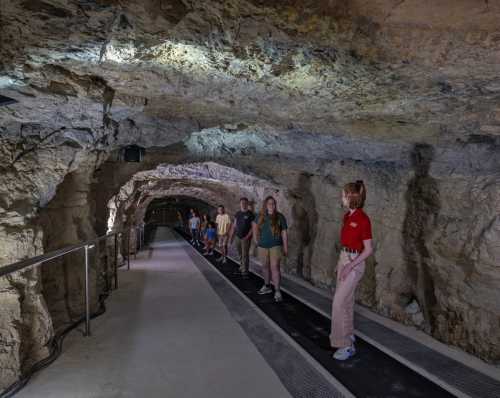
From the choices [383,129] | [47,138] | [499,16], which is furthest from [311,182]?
[499,16]

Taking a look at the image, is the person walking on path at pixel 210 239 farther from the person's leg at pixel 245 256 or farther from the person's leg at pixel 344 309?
the person's leg at pixel 344 309

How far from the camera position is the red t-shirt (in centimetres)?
339

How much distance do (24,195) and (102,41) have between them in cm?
234

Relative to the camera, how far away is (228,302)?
5383mm

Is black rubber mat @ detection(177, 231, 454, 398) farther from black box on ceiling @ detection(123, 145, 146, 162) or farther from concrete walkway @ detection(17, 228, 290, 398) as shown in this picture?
black box on ceiling @ detection(123, 145, 146, 162)

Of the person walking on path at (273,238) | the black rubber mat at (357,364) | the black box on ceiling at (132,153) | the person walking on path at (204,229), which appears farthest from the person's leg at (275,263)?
the person walking on path at (204,229)

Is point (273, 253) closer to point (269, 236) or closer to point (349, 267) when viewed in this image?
point (269, 236)

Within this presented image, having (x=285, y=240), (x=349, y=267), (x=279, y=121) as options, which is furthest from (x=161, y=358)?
(x=279, y=121)

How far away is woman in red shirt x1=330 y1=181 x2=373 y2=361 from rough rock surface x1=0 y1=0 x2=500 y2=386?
3.36 feet

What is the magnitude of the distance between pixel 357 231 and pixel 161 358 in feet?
6.67

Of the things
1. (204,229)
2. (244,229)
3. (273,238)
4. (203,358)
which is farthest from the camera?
(204,229)

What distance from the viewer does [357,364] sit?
10.8ft

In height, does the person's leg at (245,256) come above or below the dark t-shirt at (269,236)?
below

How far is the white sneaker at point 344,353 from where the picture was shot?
339cm
